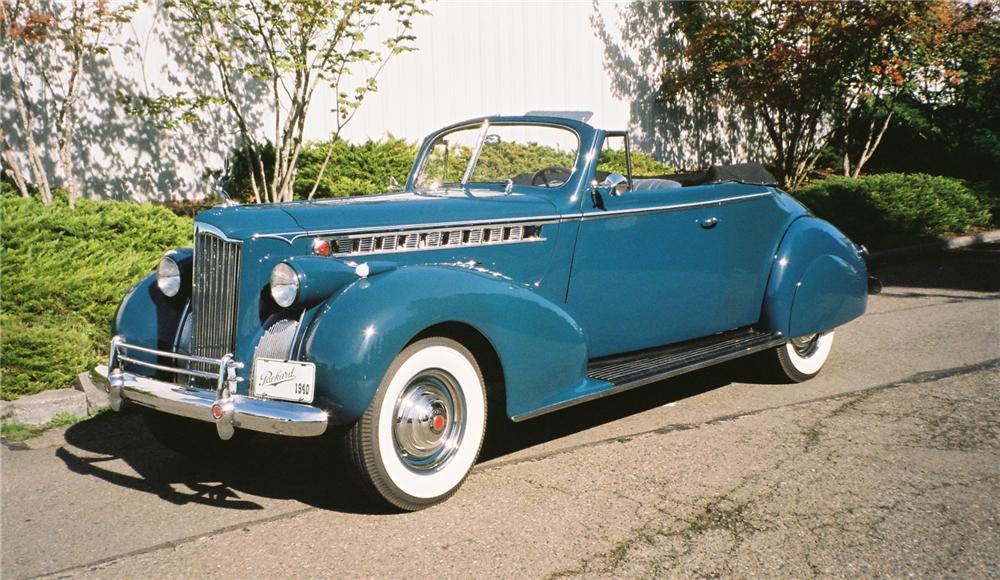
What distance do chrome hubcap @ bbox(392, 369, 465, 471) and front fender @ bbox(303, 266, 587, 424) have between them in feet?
0.82

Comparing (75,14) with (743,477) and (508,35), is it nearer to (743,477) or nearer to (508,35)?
(508,35)

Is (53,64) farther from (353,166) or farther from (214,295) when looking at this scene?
(214,295)

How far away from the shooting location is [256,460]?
4.54 m

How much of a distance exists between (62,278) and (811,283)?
16.0 feet

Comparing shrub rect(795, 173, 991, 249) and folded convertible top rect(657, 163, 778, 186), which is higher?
folded convertible top rect(657, 163, 778, 186)

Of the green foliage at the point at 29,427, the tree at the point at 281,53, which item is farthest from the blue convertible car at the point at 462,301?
the tree at the point at 281,53

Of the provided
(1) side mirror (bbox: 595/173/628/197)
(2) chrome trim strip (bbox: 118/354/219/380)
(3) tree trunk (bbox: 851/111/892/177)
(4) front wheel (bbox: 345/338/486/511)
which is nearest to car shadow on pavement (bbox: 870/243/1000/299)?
(3) tree trunk (bbox: 851/111/892/177)

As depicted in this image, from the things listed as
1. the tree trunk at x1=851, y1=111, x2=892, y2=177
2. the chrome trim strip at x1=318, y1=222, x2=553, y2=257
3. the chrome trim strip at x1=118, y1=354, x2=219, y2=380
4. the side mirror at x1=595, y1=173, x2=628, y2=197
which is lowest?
the chrome trim strip at x1=118, y1=354, x2=219, y2=380

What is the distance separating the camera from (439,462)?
3.85 meters

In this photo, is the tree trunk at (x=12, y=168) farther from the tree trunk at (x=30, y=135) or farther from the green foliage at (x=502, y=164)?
the green foliage at (x=502, y=164)

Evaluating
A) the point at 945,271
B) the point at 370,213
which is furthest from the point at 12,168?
the point at 945,271

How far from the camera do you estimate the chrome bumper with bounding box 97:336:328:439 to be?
3.35 metres

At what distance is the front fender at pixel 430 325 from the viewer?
3408mm

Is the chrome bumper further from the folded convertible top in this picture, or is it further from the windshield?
the folded convertible top
